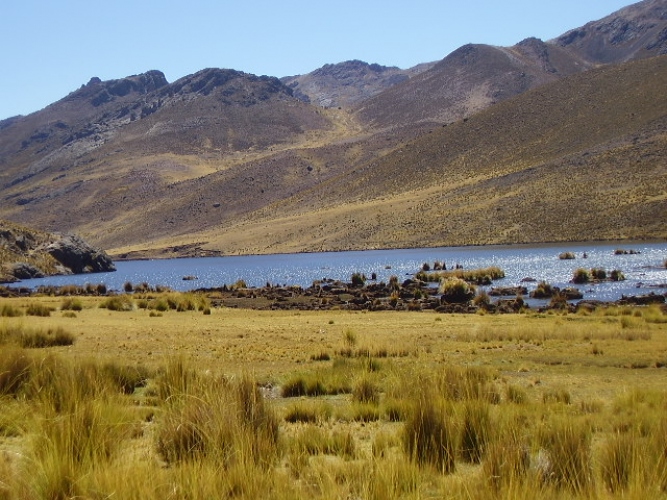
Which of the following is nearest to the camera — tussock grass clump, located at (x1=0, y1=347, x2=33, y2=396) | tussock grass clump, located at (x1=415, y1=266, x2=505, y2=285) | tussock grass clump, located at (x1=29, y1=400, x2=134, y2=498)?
tussock grass clump, located at (x1=29, y1=400, x2=134, y2=498)

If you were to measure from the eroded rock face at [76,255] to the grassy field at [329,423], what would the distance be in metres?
→ 76.0

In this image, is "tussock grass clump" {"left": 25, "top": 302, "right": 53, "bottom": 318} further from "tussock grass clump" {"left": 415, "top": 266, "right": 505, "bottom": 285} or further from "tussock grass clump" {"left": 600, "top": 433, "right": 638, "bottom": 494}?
"tussock grass clump" {"left": 415, "top": 266, "right": 505, "bottom": 285}

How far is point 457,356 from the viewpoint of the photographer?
16.3 m

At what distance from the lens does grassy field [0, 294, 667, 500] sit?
498 centimetres

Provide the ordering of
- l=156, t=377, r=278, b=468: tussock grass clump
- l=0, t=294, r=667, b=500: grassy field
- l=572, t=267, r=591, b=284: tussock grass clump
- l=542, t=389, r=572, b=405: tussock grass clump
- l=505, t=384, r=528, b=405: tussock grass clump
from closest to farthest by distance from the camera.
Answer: l=0, t=294, r=667, b=500: grassy field, l=156, t=377, r=278, b=468: tussock grass clump, l=505, t=384, r=528, b=405: tussock grass clump, l=542, t=389, r=572, b=405: tussock grass clump, l=572, t=267, r=591, b=284: tussock grass clump

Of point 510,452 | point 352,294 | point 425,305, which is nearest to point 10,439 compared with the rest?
point 510,452

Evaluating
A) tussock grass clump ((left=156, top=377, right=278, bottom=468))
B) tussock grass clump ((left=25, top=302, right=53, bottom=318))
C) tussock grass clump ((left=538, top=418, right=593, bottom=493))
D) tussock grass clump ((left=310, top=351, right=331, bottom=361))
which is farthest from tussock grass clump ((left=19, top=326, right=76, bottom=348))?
tussock grass clump ((left=538, top=418, right=593, bottom=493))

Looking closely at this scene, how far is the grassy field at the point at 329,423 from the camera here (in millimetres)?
4980

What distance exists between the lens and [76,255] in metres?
91.1

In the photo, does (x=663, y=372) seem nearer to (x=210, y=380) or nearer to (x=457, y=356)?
(x=457, y=356)

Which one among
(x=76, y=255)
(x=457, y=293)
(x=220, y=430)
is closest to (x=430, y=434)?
(x=220, y=430)

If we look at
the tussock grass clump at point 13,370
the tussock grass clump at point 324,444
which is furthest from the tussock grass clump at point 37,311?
the tussock grass clump at point 324,444

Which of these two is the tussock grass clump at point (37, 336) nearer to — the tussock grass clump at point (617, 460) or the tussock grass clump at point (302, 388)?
the tussock grass clump at point (302, 388)

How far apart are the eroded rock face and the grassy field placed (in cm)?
7600
